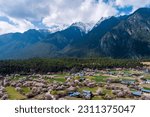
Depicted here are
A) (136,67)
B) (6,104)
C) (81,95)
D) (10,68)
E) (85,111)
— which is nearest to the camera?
(85,111)

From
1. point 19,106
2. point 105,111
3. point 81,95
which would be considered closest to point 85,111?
point 105,111

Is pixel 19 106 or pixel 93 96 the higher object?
pixel 19 106

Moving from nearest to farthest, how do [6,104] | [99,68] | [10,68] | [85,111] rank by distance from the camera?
[85,111] < [6,104] < [10,68] < [99,68]

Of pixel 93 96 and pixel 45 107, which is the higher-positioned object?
pixel 45 107

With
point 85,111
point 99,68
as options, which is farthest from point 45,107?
point 99,68

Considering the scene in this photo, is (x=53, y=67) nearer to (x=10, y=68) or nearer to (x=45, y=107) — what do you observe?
(x=10, y=68)

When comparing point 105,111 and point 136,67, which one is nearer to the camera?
point 105,111

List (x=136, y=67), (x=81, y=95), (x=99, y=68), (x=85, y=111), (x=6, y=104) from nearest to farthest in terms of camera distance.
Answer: (x=85, y=111)
(x=6, y=104)
(x=81, y=95)
(x=99, y=68)
(x=136, y=67)

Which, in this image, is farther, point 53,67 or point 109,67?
point 109,67

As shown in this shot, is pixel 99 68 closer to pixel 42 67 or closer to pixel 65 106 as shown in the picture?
pixel 42 67
